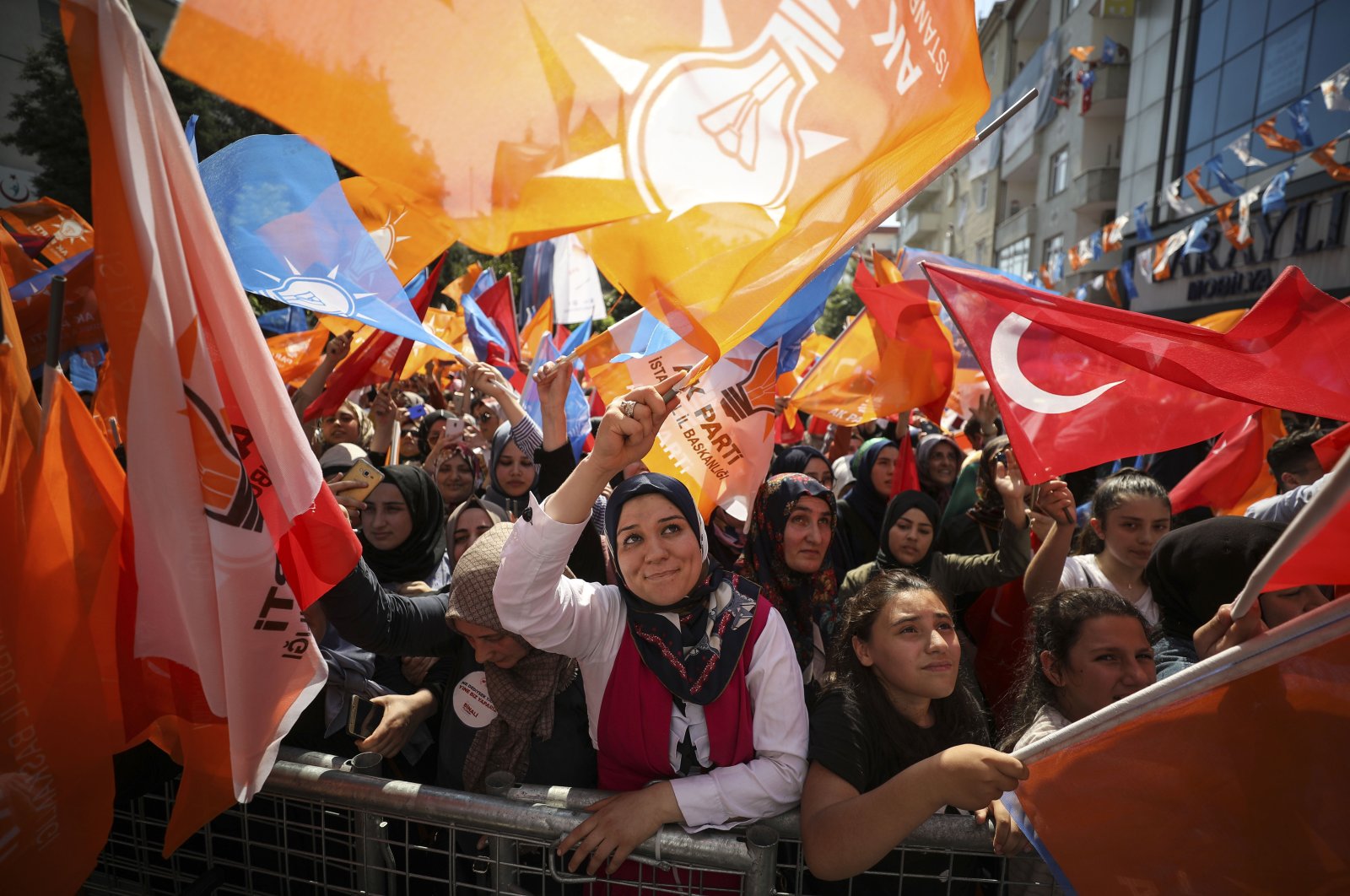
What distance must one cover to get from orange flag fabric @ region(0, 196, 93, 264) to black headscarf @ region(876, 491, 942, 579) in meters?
6.01

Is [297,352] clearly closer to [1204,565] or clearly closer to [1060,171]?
[1204,565]

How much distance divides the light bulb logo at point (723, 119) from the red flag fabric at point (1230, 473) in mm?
3493

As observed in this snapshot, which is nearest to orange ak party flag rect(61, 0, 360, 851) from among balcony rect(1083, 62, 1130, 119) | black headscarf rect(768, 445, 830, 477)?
black headscarf rect(768, 445, 830, 477)

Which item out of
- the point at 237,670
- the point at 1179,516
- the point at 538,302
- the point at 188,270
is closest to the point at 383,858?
the point at 237,670

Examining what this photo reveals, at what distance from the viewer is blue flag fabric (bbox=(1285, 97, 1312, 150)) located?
1148 cm

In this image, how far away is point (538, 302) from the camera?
10453 mm

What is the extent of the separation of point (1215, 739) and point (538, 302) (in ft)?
32.1

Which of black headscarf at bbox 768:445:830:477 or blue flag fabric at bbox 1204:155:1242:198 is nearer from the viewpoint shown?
black headscarf at bbox 768:445:830:477

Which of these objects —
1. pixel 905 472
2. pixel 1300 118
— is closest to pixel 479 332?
pixel 905 472

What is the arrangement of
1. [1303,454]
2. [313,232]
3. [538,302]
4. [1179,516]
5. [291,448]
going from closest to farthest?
[291,448] < [313,232] < [1303,454] < [1179,516] < [538,302]

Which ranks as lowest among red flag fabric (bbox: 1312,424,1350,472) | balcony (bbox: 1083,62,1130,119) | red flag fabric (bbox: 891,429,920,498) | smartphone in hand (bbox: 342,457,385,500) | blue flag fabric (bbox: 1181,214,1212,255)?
red flag fabric (bbox: 891,429,920,498)

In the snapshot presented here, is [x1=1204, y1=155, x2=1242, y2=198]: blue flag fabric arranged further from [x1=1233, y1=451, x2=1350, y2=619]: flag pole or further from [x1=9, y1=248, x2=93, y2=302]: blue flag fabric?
[x1=9, y1=248, x2=93, y2=302]: blue flag fabric

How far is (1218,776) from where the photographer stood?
1.44 meters

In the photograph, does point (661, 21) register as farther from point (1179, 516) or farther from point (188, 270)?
point (1179, 516)
